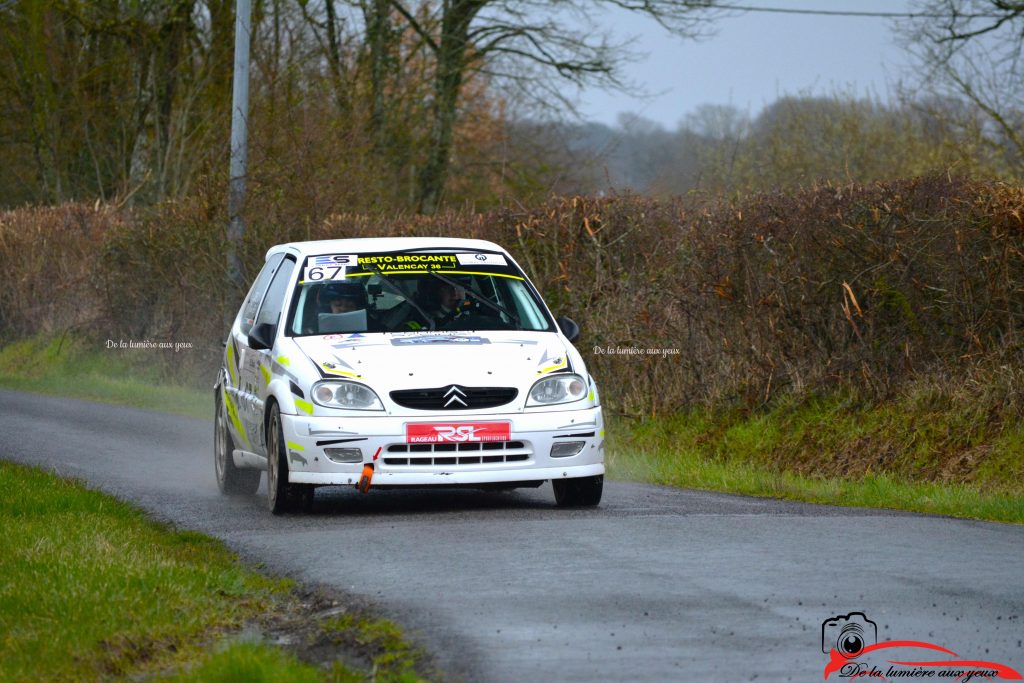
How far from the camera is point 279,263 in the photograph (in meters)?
12.2

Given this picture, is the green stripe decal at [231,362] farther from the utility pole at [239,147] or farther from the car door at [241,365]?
the utility pole at [239,147]

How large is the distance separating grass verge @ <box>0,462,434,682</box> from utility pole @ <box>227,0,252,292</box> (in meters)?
14.8

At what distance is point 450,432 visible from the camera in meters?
9.98

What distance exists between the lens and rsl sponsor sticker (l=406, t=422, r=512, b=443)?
9953mm

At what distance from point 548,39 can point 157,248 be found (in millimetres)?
11684

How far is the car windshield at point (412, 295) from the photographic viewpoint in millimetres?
11039

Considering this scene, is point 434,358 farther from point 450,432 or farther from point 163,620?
point 163,620

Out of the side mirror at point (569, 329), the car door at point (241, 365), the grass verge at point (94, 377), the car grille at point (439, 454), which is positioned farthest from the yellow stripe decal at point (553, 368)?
the grass verge at point (94, 377)

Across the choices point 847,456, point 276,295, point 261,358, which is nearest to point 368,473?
point 261,358

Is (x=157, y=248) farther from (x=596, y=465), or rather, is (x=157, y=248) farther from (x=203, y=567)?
(x=203, y=567)

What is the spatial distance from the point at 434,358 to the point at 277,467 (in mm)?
1164

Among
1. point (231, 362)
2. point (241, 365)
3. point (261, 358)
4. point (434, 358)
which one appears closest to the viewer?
point (434, 358)

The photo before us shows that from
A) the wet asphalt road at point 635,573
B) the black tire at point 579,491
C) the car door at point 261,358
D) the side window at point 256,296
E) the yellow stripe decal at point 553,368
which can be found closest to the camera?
the wet asphalt road at point 635,573

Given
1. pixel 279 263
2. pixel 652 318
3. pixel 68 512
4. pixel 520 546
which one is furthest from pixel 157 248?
pixel 520 546
